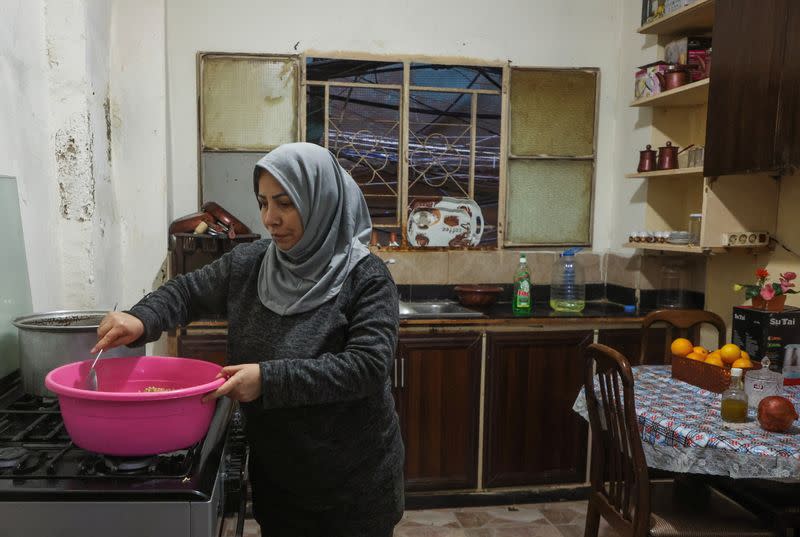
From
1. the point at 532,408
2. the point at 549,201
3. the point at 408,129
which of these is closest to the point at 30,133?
the point at 408,129

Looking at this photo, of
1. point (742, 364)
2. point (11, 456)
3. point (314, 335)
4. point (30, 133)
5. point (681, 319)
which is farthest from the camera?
point (681, 319)

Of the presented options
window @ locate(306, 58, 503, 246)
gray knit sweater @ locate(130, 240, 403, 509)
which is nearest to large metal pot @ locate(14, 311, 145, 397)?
gray knit sweater @ locate(130, 240, 403, 509)

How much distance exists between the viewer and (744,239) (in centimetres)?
289

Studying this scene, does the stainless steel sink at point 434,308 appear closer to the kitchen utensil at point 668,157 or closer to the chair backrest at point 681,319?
the chair backrest at point 681,319

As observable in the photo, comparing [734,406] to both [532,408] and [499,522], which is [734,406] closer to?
[532,408]

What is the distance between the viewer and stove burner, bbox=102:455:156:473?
116 centimetres

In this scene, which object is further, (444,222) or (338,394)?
(444,222)

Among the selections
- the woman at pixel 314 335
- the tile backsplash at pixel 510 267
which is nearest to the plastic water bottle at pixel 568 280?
the tile backsplash at pixel 510 267

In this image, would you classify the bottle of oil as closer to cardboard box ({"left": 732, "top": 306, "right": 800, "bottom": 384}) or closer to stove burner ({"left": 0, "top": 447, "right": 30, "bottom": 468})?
cardboard box ({"left": 732, "top": 306, "right": 800, "bottom": 384})

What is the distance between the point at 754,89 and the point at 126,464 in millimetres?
2566

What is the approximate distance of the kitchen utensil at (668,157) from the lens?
10.5 feet

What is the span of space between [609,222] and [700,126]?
720 millimetres

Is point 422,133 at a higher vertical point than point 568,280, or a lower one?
higher

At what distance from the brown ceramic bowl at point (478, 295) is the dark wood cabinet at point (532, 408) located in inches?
13.1
